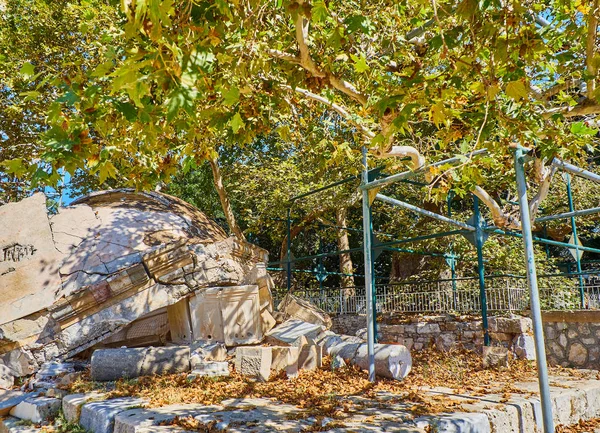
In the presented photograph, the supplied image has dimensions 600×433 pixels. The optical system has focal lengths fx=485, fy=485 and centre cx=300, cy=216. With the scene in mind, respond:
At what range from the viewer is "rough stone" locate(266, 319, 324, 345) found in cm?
752

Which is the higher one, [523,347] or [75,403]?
[523,347]

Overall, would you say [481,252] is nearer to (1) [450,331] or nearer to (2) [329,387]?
(1) [450,331]

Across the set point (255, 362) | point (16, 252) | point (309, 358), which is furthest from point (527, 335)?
point (16, 252)

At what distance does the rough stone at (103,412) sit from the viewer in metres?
4.50

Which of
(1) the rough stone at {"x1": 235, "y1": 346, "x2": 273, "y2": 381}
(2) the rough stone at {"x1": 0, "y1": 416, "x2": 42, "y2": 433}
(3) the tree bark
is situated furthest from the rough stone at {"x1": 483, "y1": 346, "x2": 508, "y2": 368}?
(3) the tree bark

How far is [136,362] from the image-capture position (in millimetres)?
Answer: 6309

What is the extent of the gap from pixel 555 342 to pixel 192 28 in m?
7.79

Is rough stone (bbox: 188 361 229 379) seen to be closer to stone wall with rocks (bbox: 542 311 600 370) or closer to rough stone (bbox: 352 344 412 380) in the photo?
rough stone (bbox: 352 344 412 380)

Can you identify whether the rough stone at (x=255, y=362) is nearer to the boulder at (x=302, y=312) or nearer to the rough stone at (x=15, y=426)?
the rough stone at (x=15, y=426)

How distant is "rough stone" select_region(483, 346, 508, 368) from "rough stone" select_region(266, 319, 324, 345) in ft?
8.48

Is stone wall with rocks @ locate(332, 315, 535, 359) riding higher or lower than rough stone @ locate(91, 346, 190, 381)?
higher

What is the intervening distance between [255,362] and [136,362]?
1554 millimetres

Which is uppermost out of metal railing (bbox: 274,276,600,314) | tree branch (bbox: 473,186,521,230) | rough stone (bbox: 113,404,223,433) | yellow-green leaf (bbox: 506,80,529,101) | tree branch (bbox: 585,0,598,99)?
tree branch (bbox: 585,0,598,99)

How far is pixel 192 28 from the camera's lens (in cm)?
284
